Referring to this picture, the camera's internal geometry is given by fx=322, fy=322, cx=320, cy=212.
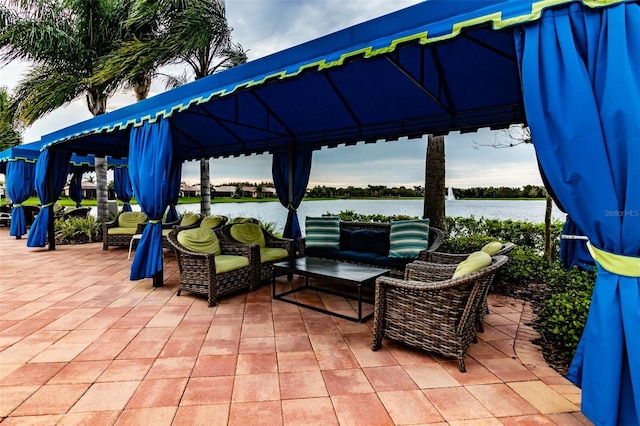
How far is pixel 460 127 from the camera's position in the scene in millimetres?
4328

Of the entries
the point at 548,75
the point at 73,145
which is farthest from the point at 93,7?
the point at 548,75

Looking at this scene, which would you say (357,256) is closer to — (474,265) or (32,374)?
(474,265)

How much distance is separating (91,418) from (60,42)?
9.76 meters

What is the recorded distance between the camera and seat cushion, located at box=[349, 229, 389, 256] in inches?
188

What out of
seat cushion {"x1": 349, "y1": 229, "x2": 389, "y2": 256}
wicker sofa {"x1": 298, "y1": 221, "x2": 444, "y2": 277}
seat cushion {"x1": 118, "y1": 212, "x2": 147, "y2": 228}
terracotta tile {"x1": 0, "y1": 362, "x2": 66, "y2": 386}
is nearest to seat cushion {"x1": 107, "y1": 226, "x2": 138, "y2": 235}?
seat cushion {"x1": 118, "y1": 212, "x2": 147, "y2": 228}

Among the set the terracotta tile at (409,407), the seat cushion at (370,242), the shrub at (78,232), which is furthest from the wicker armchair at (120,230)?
the terracotta tile at (409,407)

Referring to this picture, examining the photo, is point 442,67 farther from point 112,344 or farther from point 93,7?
point 93,7

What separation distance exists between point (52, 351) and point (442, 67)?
4.35 meters

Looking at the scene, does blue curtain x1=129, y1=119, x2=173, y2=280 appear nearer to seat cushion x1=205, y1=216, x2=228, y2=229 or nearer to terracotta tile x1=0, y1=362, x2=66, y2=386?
seat cushion x1=205, y1=216, x2=228, y2=229

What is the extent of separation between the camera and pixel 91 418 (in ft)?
6.03

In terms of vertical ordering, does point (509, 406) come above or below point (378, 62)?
below

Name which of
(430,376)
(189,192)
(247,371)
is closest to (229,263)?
(247,371)

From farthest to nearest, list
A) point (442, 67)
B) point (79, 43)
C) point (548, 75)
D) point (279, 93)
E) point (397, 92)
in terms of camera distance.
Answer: point (79, 43) < point (279, 93) < point (397, 92) < point (442, 67) < point (548, 75)

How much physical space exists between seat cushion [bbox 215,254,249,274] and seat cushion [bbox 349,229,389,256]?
5.57 feet
